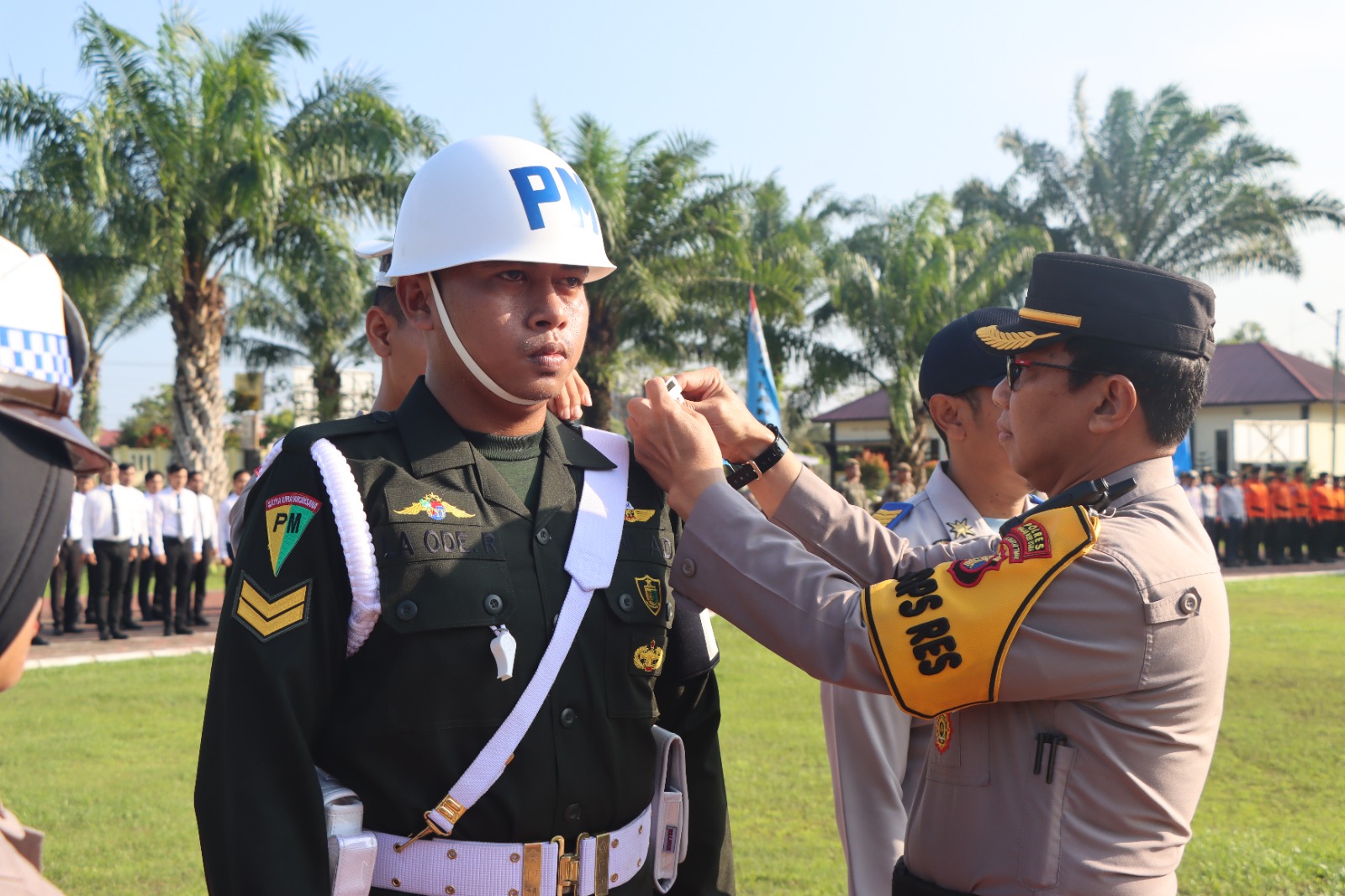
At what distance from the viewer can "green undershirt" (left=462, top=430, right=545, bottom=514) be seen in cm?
230

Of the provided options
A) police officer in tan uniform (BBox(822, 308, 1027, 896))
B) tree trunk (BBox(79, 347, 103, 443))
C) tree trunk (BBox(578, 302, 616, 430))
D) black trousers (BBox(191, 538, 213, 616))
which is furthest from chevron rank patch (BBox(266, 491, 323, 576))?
tree trunk (BBox(79, 347, 103, 443))

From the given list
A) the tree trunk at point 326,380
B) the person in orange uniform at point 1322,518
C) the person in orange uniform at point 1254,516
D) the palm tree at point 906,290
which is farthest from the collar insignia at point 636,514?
the person in orange uniform at point 1322,518

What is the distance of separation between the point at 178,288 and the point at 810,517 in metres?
15.7

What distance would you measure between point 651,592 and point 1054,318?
941 millimetres

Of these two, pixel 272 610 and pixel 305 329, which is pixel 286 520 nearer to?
pixel 272 610

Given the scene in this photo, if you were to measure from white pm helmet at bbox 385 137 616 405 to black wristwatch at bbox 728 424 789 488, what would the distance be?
520 mm

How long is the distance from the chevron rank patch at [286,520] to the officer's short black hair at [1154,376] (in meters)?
1.43

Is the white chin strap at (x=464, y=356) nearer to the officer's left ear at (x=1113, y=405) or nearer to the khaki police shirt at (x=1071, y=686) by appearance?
the khaki police shirt at (x=1071, y=686)

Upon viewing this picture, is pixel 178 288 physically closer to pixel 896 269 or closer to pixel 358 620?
pixel 896 269

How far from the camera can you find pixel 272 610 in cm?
191

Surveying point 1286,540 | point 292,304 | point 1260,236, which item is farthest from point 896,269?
point 292,304

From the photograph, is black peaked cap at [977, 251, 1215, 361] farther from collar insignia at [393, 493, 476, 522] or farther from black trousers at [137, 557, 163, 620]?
black trousers at [137, 557, 163, 620]

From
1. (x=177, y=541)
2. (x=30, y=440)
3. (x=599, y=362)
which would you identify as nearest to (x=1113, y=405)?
(x=30, y=440)

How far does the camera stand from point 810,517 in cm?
249
